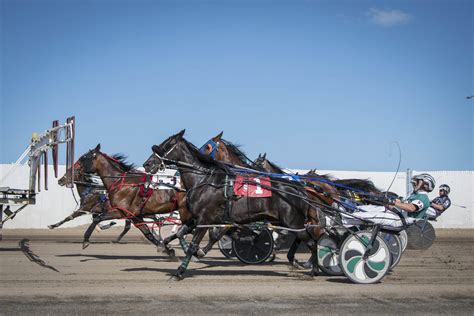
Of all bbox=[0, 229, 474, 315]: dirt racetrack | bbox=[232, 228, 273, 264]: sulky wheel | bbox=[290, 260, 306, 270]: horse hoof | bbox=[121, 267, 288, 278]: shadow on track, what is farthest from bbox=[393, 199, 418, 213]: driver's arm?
bbox=[232, 228, 273, 264]: sulky wheel

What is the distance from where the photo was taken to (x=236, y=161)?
14297 millimetres

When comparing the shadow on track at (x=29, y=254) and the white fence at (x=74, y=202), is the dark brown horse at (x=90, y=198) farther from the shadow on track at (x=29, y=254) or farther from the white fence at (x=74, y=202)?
the white fence at (x=74, y=202)

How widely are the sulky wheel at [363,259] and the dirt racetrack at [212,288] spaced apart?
0.19 metres

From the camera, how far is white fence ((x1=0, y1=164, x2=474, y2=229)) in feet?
82.3

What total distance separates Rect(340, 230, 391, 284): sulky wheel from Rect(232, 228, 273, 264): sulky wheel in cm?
351

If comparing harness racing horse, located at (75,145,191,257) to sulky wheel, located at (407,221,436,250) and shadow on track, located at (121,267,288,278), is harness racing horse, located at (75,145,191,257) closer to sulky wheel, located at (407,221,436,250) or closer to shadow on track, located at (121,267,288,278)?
shadow on track, located at (121,267,288,278)

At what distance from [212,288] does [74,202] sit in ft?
54.4

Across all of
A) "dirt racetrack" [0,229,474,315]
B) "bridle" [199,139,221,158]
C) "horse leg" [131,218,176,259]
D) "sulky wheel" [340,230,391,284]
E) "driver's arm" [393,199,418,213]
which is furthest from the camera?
"horse leg" [131,218,176,259]

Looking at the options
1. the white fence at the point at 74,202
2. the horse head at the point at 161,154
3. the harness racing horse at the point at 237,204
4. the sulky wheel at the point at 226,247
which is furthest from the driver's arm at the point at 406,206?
the white fence at the point at 74,202

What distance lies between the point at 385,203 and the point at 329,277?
65.3 inches

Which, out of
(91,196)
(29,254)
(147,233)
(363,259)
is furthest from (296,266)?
(91,196)

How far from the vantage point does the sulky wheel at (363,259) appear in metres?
10.4

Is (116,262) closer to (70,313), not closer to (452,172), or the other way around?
(70,313)

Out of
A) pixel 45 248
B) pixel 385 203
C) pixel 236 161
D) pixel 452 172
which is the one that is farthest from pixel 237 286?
pixel 452 172
